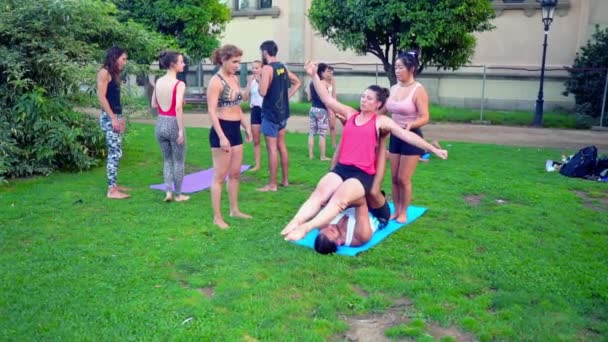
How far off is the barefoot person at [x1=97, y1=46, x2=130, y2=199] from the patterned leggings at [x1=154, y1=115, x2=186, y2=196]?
691 mm

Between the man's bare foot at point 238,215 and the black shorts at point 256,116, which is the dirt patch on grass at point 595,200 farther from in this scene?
the black shorts at point 256,116

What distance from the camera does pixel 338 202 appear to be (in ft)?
17.4

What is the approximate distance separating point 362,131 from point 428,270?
1.51m

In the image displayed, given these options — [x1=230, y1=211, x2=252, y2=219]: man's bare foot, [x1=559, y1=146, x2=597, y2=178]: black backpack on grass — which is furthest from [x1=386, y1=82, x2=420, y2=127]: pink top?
[x1=559, y1=146, x2=597, y2=178]: black backpack on grass

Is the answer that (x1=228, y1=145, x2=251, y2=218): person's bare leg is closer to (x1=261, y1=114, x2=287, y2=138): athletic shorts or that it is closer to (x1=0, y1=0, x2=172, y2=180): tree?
(x1=261, y1=114, x2=287, y2=138): athletic shorts

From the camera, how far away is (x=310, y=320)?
3957 mm

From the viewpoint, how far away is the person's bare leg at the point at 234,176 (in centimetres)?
611

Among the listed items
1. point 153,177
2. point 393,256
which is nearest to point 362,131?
point 393,256

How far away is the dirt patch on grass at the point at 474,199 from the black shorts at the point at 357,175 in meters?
2.30

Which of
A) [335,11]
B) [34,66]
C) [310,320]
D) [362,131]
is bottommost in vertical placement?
[310,320]

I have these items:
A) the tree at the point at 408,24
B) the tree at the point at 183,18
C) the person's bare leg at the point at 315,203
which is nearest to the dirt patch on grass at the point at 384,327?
the person's bare leg at the point at 315,203

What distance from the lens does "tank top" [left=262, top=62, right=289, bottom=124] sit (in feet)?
25.0

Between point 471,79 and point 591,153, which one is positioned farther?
point 471,79

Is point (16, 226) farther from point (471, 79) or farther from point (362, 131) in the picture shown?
point (471, 79)
